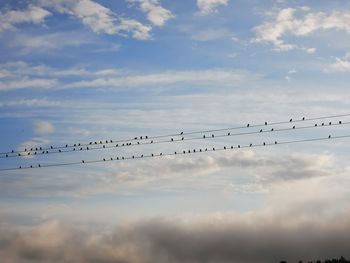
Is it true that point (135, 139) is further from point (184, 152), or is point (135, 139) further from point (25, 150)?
point (25, 150)

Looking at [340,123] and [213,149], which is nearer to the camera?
[340,123]

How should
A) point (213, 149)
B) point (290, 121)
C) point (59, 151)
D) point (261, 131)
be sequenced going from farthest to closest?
point (59, 151), point (213, 149), point (261, 131), point (290, 121)

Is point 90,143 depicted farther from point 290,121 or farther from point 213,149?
point 290,121

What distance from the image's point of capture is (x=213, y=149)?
69.2 meters

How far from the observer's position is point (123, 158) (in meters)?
70.6

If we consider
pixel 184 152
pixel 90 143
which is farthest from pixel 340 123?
pixel 90 143

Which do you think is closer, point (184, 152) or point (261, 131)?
point (261, 131)

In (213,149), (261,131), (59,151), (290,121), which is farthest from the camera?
(59,151)

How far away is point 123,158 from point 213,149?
1306 centimetres

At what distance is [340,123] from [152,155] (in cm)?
2590

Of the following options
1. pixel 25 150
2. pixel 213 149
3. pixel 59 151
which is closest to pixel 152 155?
pixel 213 149

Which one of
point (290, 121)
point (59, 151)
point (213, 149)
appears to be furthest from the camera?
point (59, 151)

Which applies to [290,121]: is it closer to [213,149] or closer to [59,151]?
[213,149]

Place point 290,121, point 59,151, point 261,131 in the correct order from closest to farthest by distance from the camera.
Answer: point 290,121
point 261,131
point 59,151
